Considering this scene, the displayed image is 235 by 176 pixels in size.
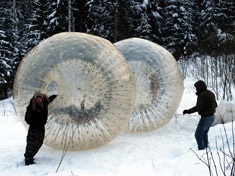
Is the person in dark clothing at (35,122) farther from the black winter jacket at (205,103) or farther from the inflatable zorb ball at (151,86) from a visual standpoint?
the black winter jacket at (205,103)

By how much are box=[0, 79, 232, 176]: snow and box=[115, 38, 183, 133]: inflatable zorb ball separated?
0.36 m

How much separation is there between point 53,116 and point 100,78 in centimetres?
112

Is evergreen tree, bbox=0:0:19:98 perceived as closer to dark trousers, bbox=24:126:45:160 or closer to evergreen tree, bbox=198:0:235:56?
evergreen tree, bbox=198:0:235:56

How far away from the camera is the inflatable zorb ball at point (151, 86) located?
768cm

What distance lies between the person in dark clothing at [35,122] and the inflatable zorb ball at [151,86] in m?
2.49

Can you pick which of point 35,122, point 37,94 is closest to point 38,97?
point 37,94

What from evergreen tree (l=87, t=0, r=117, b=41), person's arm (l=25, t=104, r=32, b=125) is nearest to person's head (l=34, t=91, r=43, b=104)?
person's arm (l=25, t=104, r=32, b=125)

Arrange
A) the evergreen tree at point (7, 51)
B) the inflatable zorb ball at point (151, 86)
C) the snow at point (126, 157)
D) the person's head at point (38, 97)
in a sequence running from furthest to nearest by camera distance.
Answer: the evergreen tree at point (7, 51), the inflatable zorb ball at point (151, 86), the person's head at point (38, 97), the snow at point (126, 157)

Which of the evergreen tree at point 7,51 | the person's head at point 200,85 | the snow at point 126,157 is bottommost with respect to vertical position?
the snow at point 126,157

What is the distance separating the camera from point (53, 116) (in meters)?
6.05

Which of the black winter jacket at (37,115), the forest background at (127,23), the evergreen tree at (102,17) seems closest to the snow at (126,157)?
the black winter jacket at (37,115)

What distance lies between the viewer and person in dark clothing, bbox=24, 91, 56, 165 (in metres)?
5.75

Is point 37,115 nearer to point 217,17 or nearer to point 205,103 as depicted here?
point 205,103

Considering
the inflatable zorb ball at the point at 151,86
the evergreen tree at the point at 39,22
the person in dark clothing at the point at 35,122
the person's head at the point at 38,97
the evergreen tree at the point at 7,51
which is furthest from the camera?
the evergreen tree at the point at 39,22
